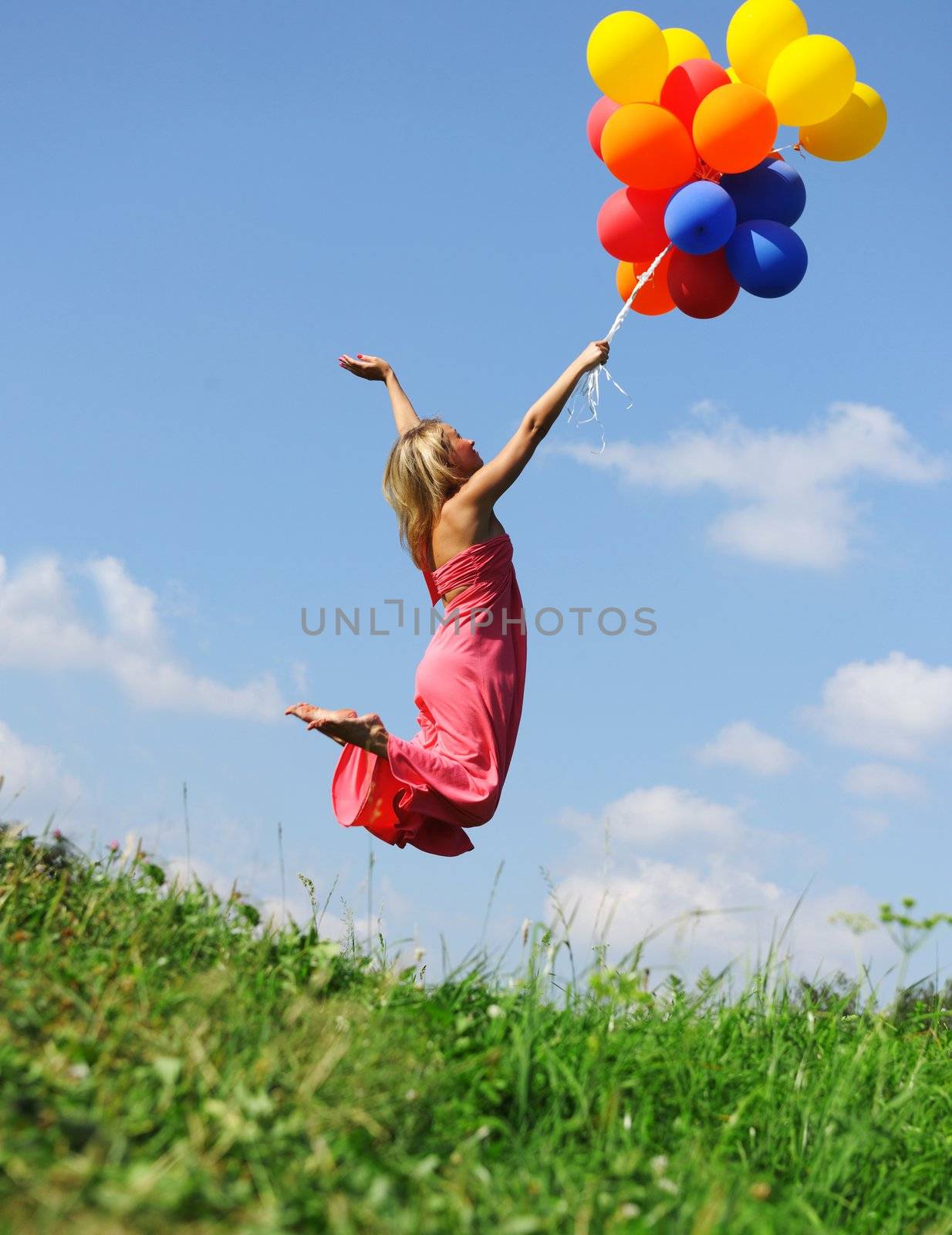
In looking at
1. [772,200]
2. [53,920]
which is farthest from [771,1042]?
[772,200]

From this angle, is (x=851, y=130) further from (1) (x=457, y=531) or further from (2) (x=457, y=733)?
(2) (x=457, y=733)

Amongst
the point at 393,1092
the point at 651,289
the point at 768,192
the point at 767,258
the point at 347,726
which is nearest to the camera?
the point at 393,1092

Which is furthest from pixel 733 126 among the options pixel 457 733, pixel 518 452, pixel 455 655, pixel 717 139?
pixel 457 733

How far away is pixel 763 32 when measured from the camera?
238 inches

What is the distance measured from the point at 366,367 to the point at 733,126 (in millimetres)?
2325

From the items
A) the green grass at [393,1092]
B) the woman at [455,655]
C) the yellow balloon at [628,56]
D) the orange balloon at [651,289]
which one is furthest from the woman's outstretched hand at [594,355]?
the green grass at [393,1092]

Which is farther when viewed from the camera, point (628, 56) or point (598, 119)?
point (598, 119)

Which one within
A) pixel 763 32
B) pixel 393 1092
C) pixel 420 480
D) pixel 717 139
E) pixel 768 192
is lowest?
pixel 393 1092

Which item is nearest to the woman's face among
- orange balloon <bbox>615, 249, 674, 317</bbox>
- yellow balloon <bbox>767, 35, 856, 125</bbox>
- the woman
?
the woman

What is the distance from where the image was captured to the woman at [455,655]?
550 cm

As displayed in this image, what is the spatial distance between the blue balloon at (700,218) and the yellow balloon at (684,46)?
92cm

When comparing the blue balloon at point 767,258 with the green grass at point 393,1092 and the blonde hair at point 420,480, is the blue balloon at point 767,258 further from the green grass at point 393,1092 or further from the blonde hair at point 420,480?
the green grass at point 393,1092

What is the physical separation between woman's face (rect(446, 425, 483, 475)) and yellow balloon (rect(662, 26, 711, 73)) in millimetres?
2361

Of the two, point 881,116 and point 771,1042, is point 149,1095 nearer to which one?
point 771,1042
